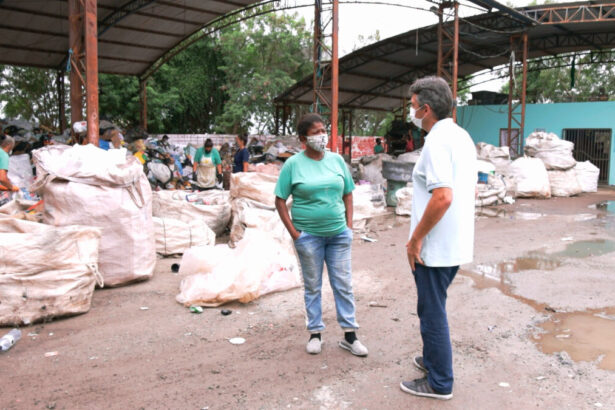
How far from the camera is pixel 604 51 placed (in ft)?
64.0

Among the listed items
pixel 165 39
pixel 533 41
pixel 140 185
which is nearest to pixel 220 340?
pixel 140 185

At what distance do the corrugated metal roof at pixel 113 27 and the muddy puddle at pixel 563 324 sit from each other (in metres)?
10.3

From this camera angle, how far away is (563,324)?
3855 millimetres

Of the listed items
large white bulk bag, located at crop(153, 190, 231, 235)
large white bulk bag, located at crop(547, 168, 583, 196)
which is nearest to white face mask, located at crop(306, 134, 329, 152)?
large white bulk bag, located at crop(153, 190, 231, 235)

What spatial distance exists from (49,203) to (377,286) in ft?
10.4

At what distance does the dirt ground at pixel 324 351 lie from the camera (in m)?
2.70

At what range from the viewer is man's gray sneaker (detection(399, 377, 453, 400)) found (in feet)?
8.75

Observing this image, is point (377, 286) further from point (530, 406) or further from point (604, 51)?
point (604, 51)

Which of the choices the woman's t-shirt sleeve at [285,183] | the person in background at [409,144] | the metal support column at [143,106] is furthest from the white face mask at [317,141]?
the person in background at [409,144]

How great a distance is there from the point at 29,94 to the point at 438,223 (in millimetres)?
24013

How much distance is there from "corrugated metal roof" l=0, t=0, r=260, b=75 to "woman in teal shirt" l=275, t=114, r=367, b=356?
35.9 ft

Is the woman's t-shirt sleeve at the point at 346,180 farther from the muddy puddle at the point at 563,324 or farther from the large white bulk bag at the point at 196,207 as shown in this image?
the large white bulk bag at the point at 196,207

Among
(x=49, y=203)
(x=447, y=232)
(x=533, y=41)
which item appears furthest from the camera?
(x=533, y=41)

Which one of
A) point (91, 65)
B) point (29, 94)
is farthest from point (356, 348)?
point (29, 94)
